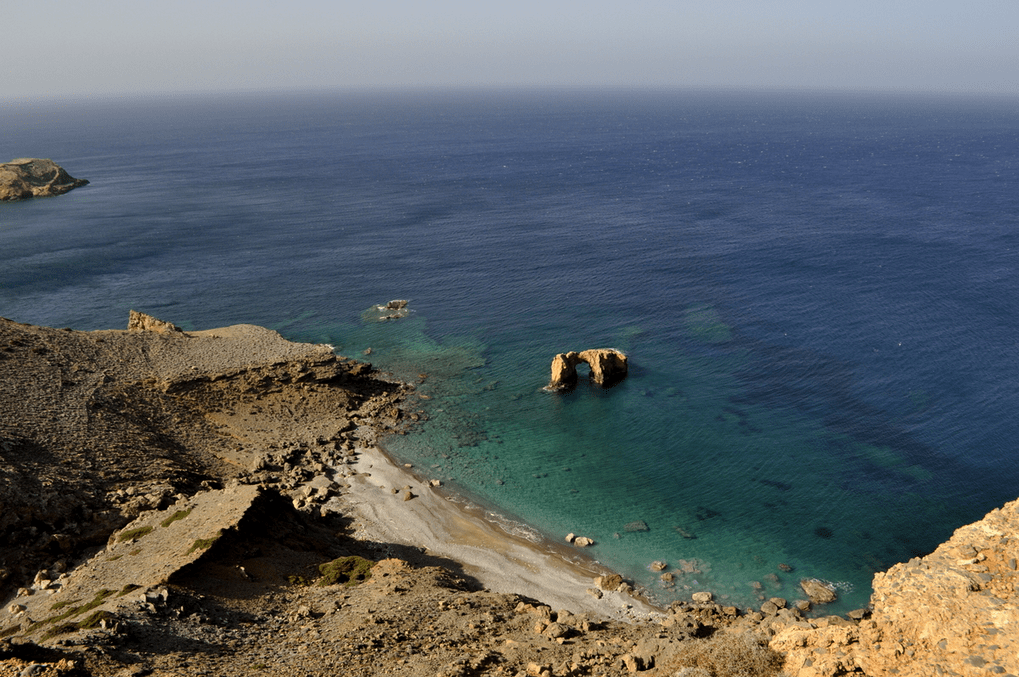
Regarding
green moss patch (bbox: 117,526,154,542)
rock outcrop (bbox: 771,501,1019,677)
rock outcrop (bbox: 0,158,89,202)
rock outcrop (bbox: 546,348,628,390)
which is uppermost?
rock outcrop (bbox: 0,158,89,202)

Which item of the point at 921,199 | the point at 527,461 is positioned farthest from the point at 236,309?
the point at 921,199

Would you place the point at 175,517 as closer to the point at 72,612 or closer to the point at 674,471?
the point at 72,612

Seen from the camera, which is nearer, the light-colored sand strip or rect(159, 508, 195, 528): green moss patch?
rect(159, 508, 195, 528): green moss patch

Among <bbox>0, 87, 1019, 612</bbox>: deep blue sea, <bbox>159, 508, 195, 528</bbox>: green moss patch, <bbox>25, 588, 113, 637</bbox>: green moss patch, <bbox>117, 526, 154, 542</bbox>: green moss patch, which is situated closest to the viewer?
<bbox>25, 588, 113, 637</bbox>: green moss patch

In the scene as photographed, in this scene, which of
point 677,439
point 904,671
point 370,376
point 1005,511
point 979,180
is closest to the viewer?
point 904,671

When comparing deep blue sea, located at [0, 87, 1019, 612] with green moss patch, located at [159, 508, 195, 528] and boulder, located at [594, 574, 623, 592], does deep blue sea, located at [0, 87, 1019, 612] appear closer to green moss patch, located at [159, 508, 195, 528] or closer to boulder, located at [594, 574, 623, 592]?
boulder, located at [594, 574, 623, 592]

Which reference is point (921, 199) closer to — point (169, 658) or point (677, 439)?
point (677, 439)

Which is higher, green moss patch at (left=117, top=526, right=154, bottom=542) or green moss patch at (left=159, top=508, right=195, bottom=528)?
green moss patch at (left=159, top=508, right=195, bottom=528)

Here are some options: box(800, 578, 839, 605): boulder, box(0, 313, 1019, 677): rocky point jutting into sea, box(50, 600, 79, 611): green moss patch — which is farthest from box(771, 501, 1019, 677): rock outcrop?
box(50, 600, 79, 611): green moss patch
